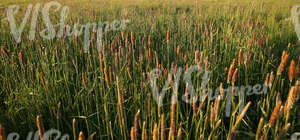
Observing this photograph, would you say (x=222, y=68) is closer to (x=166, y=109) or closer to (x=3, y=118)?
(x=166, y=109)

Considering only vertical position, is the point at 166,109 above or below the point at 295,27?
below

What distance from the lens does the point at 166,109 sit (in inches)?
55.2

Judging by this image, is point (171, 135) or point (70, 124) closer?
point (171, 135)

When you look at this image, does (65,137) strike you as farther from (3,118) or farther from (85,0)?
(85,0)

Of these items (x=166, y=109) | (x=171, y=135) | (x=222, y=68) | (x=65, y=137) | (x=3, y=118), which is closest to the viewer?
(x=171, y=135)

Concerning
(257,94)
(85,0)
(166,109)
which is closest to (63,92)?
(166,109)

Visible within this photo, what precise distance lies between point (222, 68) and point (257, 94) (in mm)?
386

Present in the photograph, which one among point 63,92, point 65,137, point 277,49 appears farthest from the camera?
point 277,49

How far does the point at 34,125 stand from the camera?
50.3 inches

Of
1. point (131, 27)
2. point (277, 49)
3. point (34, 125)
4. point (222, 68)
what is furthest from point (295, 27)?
point (34, 125)

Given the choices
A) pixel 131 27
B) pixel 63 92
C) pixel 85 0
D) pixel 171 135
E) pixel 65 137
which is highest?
pixel 85 0

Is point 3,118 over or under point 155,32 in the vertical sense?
under

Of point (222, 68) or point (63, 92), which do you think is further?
point (222, 68)

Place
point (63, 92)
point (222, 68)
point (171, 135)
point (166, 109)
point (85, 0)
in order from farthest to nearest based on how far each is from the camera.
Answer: point (85, 0) < point (222, 68) < point (63, 92) < point (166, 109) < point (171, 135)
